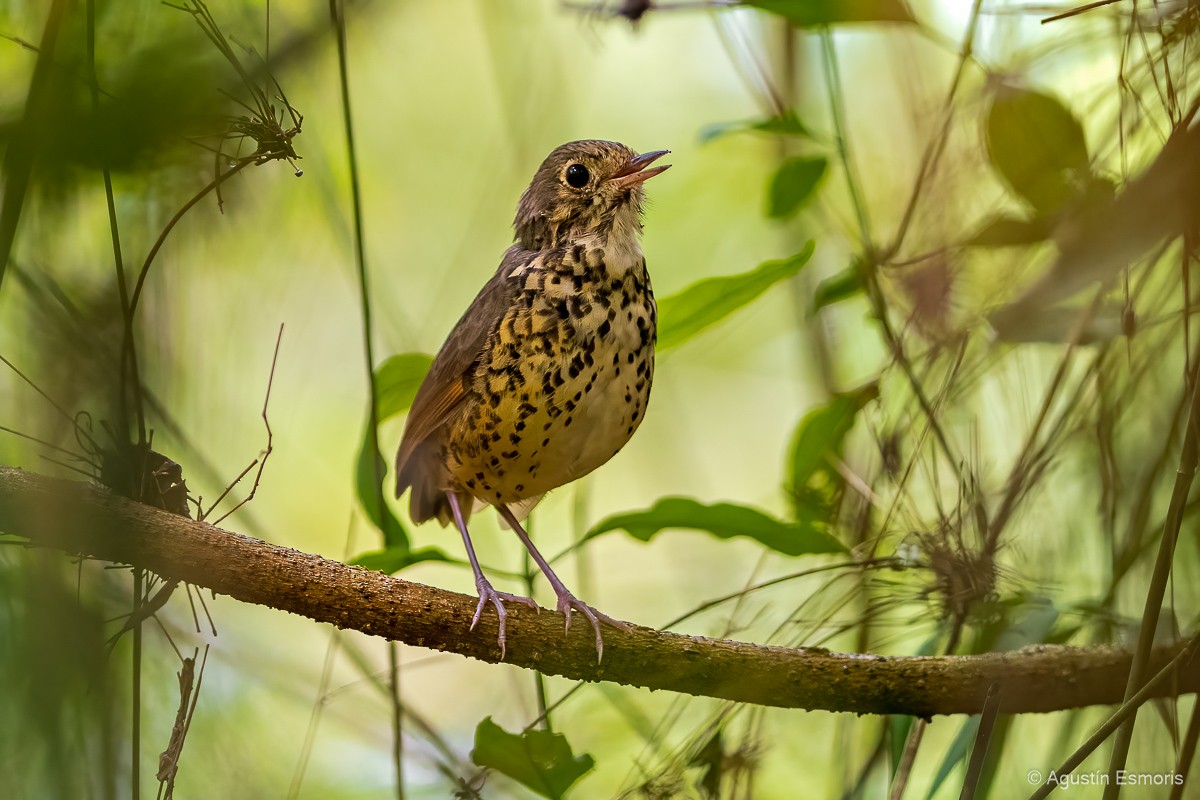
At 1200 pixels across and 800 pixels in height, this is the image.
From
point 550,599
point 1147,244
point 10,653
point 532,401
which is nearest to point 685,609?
point 550,599

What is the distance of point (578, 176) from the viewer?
3660 mm

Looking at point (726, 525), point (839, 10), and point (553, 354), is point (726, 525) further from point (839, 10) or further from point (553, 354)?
point (839, 10)

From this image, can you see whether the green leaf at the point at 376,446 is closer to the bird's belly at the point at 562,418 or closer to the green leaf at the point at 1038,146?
the bird's belly at the point at 562,418

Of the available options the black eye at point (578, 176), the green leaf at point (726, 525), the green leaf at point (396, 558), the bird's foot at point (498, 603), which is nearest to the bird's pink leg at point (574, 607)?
the bird's foot at point (498, 603)

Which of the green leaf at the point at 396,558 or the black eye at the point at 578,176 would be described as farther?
the black eye at the point at 578,176

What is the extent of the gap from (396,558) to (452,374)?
31.4 inches

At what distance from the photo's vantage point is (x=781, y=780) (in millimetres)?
4773

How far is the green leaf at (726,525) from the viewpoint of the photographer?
288cm

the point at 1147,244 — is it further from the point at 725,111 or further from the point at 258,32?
the point at 725,111

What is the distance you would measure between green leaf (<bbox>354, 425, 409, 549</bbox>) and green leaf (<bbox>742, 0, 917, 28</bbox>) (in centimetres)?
163

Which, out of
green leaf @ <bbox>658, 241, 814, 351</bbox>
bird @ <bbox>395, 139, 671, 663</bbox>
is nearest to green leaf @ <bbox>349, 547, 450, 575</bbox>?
bird @ <bbox>395, 139, 671, 663</bbox>

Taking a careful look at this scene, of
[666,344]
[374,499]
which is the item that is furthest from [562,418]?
[374,499]

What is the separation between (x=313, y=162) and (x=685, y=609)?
9.04ft

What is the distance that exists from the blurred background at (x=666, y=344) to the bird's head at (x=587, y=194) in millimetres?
412
